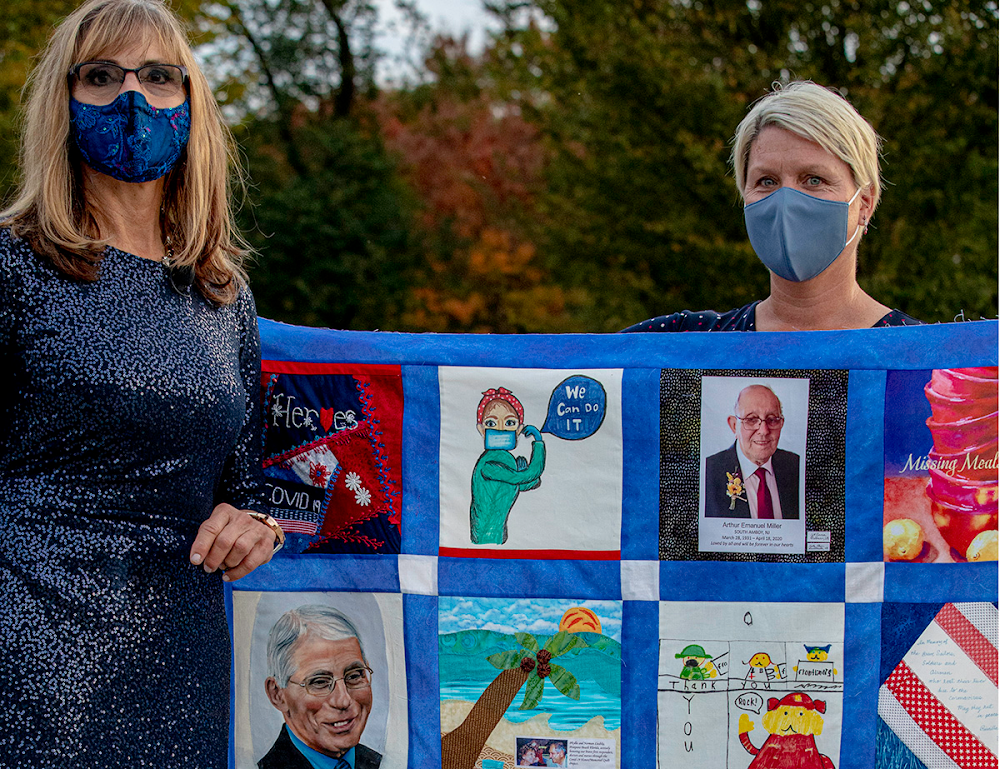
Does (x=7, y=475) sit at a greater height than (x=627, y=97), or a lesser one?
lesser

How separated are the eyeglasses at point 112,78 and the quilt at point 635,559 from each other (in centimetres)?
75

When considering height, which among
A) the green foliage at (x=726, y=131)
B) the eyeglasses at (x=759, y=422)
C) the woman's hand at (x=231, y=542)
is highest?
the green foliage at (x=726, y=131)

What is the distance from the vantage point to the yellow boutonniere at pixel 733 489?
2.20 metres

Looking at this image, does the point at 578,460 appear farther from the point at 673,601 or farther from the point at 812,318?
the point at 812,318

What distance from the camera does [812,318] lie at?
230cm

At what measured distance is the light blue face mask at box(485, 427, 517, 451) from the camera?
2.26 metres

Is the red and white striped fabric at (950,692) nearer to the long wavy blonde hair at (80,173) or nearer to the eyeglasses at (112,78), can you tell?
the long wavy blonde hair at (80,173)

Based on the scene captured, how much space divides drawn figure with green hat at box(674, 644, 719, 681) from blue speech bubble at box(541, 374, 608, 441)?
52 centimetres

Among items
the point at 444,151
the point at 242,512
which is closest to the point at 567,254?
the point at 242,512

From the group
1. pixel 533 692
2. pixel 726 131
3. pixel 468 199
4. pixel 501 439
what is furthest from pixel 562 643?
pixel 468 199

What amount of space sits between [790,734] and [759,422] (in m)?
0.67

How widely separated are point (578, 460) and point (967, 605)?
0.88 metres

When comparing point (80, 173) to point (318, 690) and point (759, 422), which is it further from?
point (759, 422)

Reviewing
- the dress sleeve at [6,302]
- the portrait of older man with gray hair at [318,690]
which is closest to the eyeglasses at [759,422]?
the portrait of older man with gray hair at [318,690]
